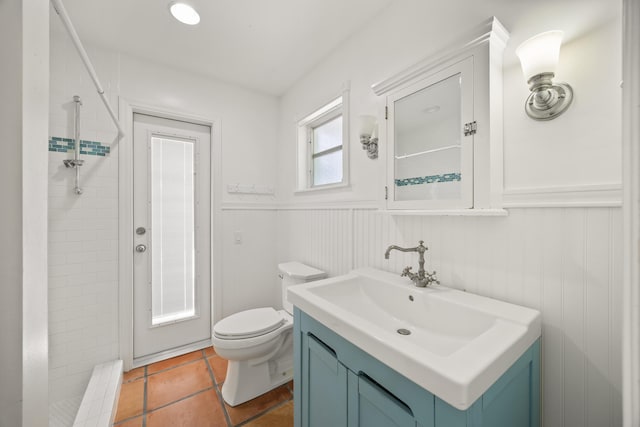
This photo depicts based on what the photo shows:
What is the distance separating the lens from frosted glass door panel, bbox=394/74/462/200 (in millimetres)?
1067

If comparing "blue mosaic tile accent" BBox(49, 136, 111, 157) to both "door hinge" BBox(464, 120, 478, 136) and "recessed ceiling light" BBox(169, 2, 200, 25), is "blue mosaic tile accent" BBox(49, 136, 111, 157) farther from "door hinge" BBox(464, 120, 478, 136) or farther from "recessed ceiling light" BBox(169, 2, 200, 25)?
"door hinge" BBox(464, 120, 478, 136)

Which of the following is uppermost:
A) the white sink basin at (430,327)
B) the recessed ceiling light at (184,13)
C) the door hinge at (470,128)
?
the recessed ceiling light at (184,13)

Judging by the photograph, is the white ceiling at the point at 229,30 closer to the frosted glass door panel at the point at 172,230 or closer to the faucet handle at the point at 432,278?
the frosted glass door panel at the point at 172,230

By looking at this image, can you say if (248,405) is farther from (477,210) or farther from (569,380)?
(477,210)

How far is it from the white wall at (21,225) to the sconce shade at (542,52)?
4.41 ft

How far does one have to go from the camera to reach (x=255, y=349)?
1580mm

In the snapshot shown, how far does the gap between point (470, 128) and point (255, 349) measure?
1.68 meters

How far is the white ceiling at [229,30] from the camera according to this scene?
58.3 inches

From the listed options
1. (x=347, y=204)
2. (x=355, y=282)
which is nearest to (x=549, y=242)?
(x=355, y=282)

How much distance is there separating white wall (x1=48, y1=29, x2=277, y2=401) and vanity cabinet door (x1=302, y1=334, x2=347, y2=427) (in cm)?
141

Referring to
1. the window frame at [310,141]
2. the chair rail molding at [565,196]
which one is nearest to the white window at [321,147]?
the window frame at [310,141]

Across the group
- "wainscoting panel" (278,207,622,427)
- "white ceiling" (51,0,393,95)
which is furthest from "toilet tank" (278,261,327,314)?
"white ceiling" (51,0,393,95)

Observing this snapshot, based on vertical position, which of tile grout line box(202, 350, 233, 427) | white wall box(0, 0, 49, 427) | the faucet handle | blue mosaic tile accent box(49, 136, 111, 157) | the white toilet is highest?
blue mosaic tile accent box(49, 136, 111, 157)

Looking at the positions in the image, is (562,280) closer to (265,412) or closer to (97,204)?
(265,412)
